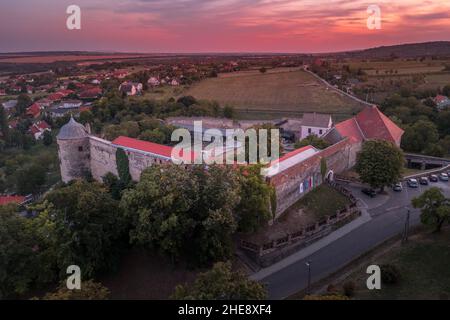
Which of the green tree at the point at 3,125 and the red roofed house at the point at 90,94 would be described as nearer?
the green tree at the point at 3,125

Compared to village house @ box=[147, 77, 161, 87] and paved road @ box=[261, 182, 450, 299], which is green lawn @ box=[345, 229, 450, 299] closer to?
paved road @ box=[261, 182, 450, 299]

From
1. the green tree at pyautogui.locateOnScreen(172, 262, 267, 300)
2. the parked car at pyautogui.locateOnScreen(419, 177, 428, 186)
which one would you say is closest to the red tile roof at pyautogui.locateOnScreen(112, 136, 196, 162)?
the green tree at pyautogui.locateOnScreen(172, 262, 267, 300)

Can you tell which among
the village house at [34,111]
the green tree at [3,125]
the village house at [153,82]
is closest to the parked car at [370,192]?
the green tree at [3,125]

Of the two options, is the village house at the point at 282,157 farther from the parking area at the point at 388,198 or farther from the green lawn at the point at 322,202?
the parking area at the point at 388,198

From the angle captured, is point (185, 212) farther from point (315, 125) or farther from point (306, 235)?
point (315, 125)

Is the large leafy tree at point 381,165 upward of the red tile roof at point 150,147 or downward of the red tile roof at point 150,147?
downward
